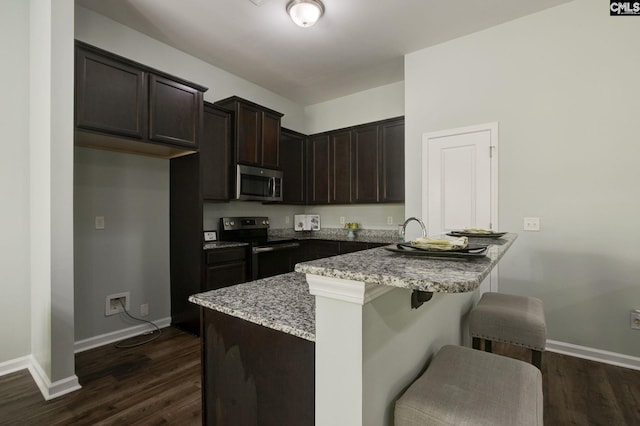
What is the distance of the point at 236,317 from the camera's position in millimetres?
1128

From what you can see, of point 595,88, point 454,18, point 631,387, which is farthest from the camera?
point 454,18

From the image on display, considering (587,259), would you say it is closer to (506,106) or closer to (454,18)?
(506,106)

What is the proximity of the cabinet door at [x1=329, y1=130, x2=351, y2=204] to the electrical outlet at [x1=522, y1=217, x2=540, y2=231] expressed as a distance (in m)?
2.07

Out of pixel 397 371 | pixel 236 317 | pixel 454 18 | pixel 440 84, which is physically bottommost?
pixel 397 371

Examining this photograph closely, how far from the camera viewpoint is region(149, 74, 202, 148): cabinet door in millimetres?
2574

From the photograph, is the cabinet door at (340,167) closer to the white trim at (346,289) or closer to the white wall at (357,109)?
the white wall at (357,109)

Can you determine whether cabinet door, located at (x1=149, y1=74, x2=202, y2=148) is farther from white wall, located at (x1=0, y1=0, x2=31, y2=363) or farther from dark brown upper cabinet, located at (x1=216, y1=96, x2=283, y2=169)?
white wall, located at (x1=0, y1=0, x2=31, y2=363)

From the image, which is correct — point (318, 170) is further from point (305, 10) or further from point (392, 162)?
point (305, 10)

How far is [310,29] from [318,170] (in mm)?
1967

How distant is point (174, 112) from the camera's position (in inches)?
107

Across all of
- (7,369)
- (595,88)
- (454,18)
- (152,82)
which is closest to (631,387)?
(595,88)

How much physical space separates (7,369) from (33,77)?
7.30 ft

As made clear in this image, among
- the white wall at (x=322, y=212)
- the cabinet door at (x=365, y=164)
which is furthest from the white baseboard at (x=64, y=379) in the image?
the cabinet door at (x=365, y=164)

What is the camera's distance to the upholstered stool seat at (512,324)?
5.28 ft
